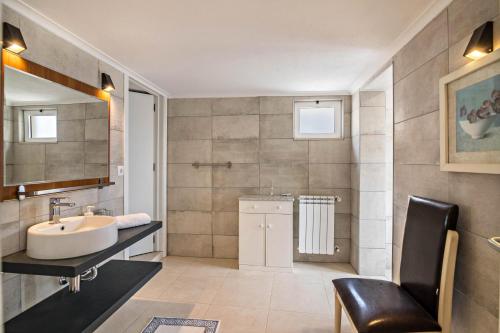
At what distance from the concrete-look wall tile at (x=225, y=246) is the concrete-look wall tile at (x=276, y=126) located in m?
1.45

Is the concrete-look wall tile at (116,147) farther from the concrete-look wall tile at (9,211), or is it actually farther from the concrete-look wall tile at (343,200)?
the concrete-look wall tile at (343,200)

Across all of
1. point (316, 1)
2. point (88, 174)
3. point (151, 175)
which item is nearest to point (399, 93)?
point (316, 1)

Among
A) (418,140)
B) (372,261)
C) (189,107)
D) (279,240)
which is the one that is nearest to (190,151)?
(189,107)

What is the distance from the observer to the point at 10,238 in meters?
1.73

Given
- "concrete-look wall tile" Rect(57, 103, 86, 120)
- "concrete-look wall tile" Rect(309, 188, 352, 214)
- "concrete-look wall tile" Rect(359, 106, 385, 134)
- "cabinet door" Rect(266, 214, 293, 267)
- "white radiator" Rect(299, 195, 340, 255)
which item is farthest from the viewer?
"concrete-look wall tile" Rect(309, 188, 352, 214)

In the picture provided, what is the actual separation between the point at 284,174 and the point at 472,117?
8.06ft

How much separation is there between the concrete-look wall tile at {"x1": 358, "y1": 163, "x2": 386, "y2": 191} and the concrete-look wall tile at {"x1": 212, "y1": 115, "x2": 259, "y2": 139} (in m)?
1.40

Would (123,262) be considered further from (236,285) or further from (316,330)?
(316,330)

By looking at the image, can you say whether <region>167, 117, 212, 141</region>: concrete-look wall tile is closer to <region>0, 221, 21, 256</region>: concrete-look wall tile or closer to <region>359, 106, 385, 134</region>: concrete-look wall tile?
<region>359, 106, 385, 134</region>: concrete-look wall tile

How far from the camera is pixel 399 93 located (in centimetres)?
230

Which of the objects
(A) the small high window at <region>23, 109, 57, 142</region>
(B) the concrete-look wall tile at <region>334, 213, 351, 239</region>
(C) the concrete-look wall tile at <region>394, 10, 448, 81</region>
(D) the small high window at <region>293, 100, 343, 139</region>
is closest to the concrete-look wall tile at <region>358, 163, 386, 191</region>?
(B) the concrete-look wall tile at <region>334, 213, 351, 239</region>

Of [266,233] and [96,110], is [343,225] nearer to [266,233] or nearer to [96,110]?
[266,233]

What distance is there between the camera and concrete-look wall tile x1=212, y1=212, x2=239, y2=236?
3.88 m

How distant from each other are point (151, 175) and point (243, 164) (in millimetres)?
1249
